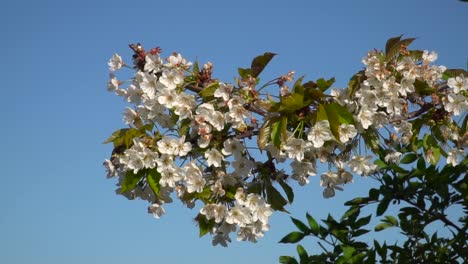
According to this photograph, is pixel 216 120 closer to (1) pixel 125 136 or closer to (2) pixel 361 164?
(1) pixel 125 136

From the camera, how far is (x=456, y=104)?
371cm

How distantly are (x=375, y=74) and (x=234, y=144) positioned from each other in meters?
0.89

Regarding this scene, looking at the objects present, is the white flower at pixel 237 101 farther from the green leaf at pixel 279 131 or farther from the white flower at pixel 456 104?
the white flower at pixel 456 104

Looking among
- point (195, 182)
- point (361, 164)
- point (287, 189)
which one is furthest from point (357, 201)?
point (195, 182)

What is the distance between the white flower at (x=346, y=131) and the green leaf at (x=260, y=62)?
578mm

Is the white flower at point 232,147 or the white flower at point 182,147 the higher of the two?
the white flower at point 182,147

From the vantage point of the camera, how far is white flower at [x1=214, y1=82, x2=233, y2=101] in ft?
11.7

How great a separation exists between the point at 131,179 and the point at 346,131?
1273 mm

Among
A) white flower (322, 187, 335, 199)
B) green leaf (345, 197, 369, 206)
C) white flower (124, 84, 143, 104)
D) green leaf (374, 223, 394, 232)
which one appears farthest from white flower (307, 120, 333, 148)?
green leaf (374, 223, 394, 232)

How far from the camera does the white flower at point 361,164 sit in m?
3.77

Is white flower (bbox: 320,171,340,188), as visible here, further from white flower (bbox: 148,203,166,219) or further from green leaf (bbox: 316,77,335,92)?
white flower (bbox: 148,203,166,219)

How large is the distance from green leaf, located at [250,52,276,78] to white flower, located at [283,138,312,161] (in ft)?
1.66

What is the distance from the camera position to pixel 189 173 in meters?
3.60

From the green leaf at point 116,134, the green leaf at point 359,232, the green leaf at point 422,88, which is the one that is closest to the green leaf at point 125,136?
the green leaf at point 116,134
